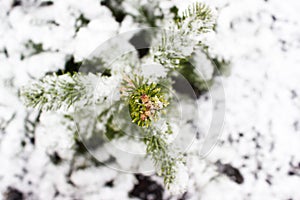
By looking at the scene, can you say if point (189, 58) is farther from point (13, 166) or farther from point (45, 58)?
point (13, 166)

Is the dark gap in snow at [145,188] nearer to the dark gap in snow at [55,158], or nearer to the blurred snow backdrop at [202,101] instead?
the blurred snow backdrop at [202,101]

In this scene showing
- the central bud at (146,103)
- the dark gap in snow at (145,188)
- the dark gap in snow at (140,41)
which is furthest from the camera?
the dark gap in snow at (145,188)

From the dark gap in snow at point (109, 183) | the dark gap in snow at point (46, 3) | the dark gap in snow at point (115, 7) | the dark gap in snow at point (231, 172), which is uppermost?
the dark gap in snow at point (115, 7)

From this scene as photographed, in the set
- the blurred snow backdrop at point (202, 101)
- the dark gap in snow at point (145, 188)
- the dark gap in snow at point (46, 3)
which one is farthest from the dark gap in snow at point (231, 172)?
the dark gap in snow at point (46, 3)

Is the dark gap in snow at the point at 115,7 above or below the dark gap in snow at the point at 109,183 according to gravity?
above

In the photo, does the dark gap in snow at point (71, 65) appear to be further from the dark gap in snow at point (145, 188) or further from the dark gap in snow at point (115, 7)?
the dark gap in snow at point (145, 188)

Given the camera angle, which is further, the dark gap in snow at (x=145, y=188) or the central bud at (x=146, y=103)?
the dark gap in snow at (x=145, y=188)

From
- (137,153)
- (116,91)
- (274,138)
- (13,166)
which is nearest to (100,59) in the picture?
(116,91)

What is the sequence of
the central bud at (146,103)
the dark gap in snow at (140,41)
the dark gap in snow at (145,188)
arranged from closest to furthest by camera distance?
the central bud at (146,103)
the dark gap in snow at (140,41)
the dark gap in snow at (145,188)

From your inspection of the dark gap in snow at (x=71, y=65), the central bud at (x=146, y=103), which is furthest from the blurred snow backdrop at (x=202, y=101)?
the central bud at (x=146, y=103)
